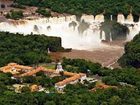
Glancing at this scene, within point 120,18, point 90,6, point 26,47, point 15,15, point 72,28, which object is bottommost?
point 26,47

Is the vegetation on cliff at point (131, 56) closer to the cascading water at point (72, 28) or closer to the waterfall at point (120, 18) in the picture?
the cascading water at point (72, 28)

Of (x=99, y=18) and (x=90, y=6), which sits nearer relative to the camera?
(x=99, y=18)

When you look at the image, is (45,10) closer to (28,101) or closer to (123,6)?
(123,6)

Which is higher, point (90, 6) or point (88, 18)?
point (90, 6)

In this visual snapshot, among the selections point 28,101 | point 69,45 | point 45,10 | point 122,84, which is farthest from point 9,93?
point 45,10

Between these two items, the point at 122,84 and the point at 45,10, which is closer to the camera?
the point at 122,84

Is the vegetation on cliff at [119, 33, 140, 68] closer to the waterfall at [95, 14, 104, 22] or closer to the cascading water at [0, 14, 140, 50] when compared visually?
the cascading water at [0, 14, 140, 50]

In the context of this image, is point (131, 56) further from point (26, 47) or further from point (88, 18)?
point (88, 18)

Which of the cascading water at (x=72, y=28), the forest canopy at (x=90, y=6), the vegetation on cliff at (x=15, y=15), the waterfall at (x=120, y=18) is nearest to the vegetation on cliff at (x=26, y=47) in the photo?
the cascading water at (x=72, y=28)

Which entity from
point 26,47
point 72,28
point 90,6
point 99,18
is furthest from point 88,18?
point 26,47
